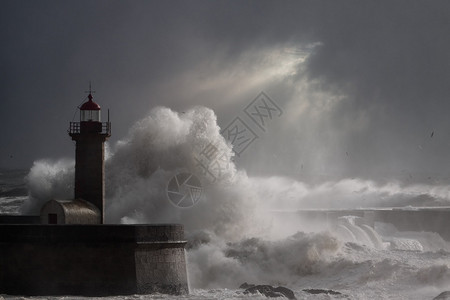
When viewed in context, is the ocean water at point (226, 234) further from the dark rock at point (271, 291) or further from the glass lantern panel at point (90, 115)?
the glass lantern panel at point (90, 115)

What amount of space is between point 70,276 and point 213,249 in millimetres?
6585

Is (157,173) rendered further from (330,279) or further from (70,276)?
(70,276)

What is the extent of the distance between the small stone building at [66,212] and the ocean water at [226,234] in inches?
101

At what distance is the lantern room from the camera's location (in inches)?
727

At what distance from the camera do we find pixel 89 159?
18406mm

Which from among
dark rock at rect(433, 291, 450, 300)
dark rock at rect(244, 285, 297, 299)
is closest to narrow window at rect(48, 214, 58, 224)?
dark rock at rect(244, 285, 297, 299)

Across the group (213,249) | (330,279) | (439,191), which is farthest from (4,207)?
(439,191)

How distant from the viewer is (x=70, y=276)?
51.8ft

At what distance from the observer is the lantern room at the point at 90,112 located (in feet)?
60.6

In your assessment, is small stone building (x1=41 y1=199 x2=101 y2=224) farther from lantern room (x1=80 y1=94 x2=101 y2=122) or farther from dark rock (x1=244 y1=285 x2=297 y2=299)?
dark rock (x1=244 y1=285 x2=297 y2=299)
